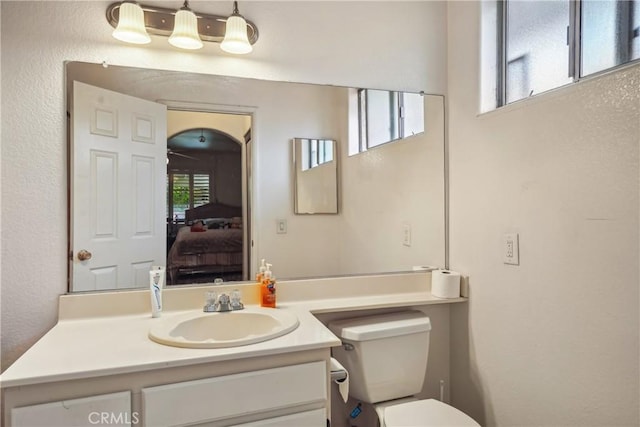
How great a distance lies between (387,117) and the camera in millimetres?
1854

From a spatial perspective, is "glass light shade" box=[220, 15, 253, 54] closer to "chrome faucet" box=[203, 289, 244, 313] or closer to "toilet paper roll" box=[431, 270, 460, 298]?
"chrome faucet" box=[203, 289, 244, 313]

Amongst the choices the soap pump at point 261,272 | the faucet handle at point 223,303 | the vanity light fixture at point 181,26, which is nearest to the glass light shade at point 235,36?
the vanity light fixture at point 181,26

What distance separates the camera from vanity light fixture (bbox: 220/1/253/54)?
150 centimetres

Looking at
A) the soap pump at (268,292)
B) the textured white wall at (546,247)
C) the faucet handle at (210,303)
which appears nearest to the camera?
the textured white wall at (546,247)

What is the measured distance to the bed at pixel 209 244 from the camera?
154cm

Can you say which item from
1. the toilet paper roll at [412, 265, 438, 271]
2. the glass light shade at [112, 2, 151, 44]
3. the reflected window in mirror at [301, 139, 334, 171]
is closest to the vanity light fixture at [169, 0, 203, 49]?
the glass light shade at [112, 2, 151, 44]

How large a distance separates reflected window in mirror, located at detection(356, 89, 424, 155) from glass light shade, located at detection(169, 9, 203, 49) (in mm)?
794

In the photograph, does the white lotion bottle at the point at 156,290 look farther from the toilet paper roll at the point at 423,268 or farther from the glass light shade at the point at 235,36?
the toilet paper roll at the point at 423,268

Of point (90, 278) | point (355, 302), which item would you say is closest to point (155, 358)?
point (90, 278)

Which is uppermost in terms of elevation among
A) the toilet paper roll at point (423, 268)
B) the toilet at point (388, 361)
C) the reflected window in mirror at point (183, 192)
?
the reflected window in mirror at point (183, 192)

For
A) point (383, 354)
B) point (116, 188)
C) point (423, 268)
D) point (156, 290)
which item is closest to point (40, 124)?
point (116, 188)

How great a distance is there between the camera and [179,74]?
4.98 ft

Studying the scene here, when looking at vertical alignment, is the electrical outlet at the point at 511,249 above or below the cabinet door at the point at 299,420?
above

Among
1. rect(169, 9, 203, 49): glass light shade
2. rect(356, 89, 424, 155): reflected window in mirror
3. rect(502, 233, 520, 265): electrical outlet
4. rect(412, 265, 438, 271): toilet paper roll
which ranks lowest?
rect(412, 265, 438, 271): toilet paper roll
